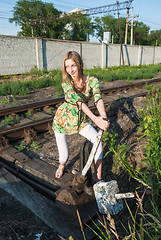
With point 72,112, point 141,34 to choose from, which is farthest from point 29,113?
point 141,34

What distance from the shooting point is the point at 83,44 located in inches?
827

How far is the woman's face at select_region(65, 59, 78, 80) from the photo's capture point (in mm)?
2559

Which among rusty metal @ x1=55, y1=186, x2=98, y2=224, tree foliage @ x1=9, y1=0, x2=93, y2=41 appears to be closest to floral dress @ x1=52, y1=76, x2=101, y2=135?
rusty metal @ x1=55, y1=186, x2=98, y2=224

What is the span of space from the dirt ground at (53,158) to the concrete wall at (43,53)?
40.8 ft

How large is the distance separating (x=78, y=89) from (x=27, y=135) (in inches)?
84.0

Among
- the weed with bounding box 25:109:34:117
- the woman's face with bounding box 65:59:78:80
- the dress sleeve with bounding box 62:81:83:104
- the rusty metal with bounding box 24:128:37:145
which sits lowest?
the rusty metal with bounding box 24:128:37:145

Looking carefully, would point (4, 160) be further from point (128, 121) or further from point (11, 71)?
point (11, 71)

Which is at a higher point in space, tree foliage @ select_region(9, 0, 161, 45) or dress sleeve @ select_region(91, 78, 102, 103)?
tree foliage @ select_region(9, 0, 161, 45)

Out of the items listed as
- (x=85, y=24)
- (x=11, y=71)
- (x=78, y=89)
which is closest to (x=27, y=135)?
(x=78, y=89)

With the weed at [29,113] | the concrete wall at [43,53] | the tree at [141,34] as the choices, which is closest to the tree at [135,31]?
the tree at [141,34]

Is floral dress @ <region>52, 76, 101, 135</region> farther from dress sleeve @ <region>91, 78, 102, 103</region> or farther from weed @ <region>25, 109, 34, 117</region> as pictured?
weed @ <region>25, 109, 34, 117</region>

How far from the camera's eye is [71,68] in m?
2.59

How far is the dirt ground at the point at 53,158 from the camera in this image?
215 centimetres

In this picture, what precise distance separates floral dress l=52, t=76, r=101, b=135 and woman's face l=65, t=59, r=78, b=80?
0.11 meters
